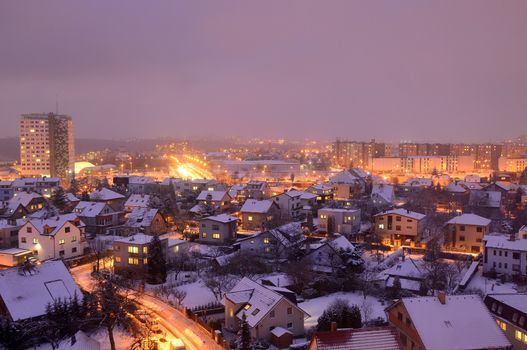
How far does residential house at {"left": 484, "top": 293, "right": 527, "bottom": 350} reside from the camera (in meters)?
12.5

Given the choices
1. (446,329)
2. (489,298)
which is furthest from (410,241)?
(446,329)

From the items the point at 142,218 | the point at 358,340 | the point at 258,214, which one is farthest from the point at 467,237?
the point at 142,218

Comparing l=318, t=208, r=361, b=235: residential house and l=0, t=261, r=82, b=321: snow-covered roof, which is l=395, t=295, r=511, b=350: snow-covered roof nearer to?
l=0, t=261, r=82, b=321: snow-covered roof

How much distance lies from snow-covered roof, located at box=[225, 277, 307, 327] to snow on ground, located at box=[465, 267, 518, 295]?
7.93 m

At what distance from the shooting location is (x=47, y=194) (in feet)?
137

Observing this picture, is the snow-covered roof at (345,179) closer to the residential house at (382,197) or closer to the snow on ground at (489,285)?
the residential house at (382,197)

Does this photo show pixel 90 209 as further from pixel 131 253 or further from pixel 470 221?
pixel 470 221

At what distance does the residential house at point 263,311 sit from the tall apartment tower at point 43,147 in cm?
5426

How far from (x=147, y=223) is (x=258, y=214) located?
6.31 m

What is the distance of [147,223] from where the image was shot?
2675 cm

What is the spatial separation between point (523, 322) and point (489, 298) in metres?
1.45

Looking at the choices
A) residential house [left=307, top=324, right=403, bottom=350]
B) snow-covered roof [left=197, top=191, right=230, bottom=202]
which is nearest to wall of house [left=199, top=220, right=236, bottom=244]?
snow-covered roof [left=197, top=191, right=230, bottom=202]

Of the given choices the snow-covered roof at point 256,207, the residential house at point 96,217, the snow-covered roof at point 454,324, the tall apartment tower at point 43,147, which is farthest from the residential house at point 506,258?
the tall apartment tower at point 43,147

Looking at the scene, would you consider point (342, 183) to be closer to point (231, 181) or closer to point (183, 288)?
point (231, 181)
